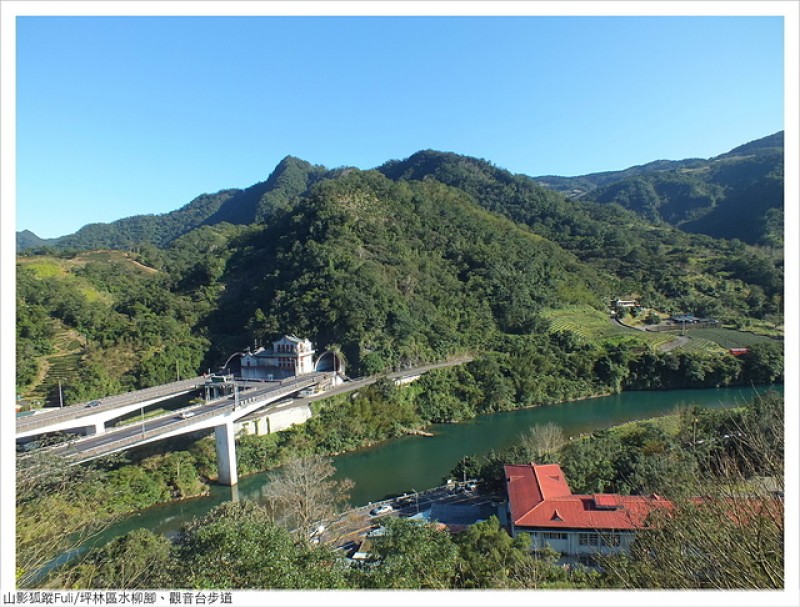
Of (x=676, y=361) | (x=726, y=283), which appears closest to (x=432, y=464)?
(x=676, y=361)

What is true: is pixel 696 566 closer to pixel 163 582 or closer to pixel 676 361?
pixel 163 582

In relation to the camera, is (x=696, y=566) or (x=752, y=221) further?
(x=752, y=221)

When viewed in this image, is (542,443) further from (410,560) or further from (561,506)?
(410,560)

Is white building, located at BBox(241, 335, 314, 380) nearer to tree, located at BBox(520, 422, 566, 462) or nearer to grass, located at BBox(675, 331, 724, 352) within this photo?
tree, located at BBox(520, 422, 566, 462)

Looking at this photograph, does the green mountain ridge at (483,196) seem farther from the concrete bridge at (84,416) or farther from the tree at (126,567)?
the tree at (126,567)

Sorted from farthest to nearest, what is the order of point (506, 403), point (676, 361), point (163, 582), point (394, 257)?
1. point (394, 257)
2. point (676, 361)
3. point (506, 403)
4. point (163, 582)
